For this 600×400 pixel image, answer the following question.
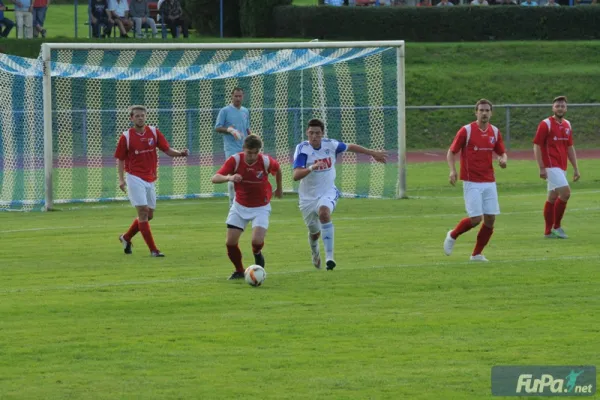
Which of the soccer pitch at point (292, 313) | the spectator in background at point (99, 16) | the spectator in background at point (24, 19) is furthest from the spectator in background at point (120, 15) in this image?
the soccer pitch at point (292, 313)

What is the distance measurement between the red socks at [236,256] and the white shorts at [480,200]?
3095mm

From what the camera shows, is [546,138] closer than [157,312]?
No

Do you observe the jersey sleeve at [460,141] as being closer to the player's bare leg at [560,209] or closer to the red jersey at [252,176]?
the red jersey at [252,176]

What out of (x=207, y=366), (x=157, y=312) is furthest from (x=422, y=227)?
(x=207, y=366)

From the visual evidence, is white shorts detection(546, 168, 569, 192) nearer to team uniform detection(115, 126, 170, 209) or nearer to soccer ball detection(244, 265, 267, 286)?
team uniform detection(115, 126, 170, 209)

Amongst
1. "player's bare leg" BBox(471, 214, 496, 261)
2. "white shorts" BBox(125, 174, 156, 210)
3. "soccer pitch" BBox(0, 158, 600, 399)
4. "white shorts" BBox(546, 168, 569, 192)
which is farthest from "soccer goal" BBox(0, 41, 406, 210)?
"player's bare leg" BBox(471, 214, 496, 261)

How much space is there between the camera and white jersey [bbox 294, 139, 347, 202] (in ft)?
50.2

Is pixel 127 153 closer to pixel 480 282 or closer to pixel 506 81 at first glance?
pixel 480 282

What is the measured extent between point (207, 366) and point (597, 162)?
Result: 25501mm

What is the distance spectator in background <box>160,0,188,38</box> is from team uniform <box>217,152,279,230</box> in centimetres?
2800

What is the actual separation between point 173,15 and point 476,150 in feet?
90.3

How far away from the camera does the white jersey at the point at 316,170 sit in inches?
603

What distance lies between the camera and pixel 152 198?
17.2 m

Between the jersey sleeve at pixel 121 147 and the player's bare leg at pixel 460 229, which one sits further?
the jersey sleeve at pixel 121 147
